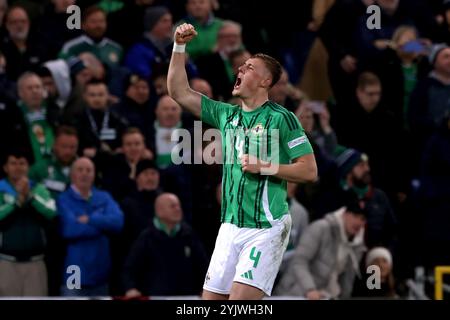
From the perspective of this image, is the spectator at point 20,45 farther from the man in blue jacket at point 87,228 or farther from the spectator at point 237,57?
the spectator at point 237,57

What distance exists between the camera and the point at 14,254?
42.6 feet

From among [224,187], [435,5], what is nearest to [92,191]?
[224,187]

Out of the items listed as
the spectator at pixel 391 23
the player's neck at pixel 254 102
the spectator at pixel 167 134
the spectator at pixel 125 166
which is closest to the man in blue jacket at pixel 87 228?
the spectator at pixel 125 166

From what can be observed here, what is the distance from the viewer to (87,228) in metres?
13.3

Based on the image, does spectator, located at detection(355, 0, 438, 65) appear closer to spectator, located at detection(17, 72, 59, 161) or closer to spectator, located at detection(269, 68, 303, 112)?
spectator, located at detection(269, 68, 303, 112)

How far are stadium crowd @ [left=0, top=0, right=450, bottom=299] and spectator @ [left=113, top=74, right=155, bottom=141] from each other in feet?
0.06

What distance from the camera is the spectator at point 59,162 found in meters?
13.6

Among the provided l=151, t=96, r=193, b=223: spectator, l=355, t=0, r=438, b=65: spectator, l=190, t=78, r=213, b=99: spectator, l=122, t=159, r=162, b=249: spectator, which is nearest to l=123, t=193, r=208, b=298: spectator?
l=122, t=159, r=162, b=249: spectator

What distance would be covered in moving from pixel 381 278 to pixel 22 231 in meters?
3.85

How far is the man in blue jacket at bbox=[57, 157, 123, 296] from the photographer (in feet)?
43.4

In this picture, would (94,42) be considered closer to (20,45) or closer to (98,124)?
(20,45)

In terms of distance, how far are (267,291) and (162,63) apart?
231 inches

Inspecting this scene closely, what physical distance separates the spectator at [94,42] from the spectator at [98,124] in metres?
0.75

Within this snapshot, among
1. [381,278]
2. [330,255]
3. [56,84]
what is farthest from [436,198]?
[56,84]
